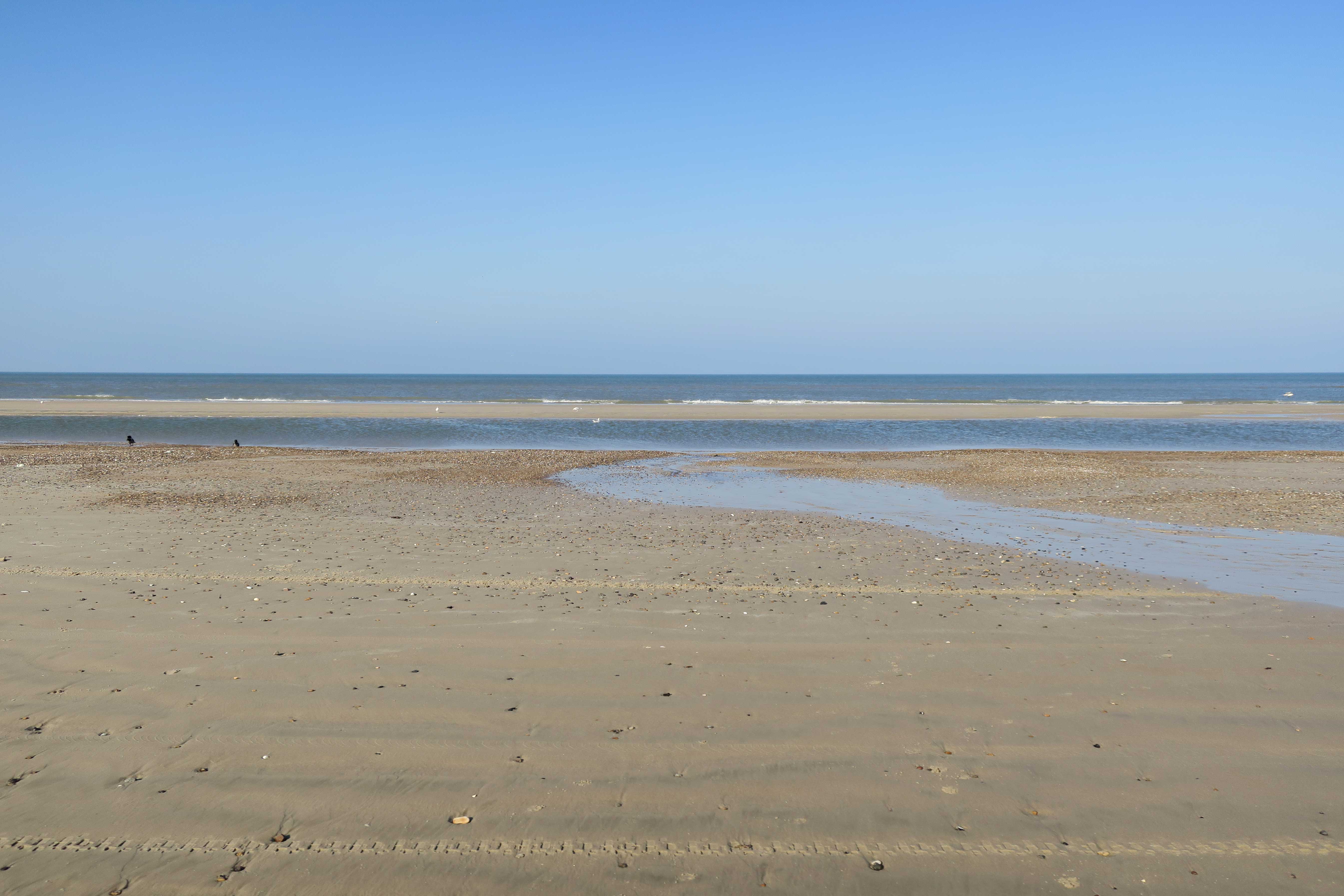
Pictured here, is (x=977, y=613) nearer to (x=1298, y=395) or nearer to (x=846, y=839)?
(x=846, y=839)

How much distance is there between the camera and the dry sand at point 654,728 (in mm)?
4285

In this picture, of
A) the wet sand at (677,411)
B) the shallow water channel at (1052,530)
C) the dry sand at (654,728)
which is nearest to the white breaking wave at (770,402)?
the wet sand at (677,411)

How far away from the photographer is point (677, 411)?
2323 inches

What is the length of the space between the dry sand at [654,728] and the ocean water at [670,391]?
6748cm

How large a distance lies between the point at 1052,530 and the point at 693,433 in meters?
27.1

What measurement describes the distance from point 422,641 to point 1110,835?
572cm

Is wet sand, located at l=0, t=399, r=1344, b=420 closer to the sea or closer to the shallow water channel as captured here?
the sea

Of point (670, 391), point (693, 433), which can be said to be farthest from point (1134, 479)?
point (670, 391)

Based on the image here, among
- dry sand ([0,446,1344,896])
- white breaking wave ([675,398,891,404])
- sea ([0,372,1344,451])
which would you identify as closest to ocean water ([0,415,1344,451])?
sea ([0,372,1344,451])

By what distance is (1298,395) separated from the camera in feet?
301

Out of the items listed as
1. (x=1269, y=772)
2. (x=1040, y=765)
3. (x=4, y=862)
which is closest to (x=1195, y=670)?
(x=1269, y=772)

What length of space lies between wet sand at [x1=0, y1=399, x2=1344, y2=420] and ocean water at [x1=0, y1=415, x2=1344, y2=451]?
249 cm

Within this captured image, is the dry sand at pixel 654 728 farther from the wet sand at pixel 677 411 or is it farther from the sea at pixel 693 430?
the wet sand at pixel 677 411

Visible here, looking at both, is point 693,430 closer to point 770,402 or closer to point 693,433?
point 693,433
